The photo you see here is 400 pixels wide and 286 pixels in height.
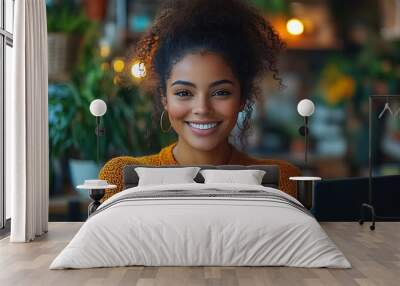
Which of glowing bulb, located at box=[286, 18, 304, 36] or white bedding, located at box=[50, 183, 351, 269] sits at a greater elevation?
glowing bulb, located at box=[286, 18, 304, 36]

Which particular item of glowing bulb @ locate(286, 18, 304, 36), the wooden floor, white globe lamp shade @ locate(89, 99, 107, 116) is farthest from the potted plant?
the wooden floor

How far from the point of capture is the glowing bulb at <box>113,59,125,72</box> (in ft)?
23.4

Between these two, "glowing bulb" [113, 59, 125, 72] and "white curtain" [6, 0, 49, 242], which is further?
"glowing bulb" [113, 59, 125, 72]

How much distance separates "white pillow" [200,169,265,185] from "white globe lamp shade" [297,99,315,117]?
85 centimetres

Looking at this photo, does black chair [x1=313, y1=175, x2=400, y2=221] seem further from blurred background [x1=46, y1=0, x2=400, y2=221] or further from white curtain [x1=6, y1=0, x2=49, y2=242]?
white curtain [x1=6, y1=0, x2=49, y2=242]

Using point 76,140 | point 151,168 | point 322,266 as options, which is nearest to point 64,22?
point 76,140

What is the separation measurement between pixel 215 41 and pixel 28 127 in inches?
89.0

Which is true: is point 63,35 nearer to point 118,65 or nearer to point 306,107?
point 118,65

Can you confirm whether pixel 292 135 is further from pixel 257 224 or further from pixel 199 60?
pixel 257 224

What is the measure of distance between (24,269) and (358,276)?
236cm

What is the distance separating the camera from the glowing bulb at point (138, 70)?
709 cm

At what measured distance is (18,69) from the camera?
5.79 m

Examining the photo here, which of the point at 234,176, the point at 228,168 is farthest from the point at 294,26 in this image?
the point at 234,176

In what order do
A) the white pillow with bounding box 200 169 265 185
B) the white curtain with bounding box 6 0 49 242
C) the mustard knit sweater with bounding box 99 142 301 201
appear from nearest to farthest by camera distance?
the white curtain with bounding box 6 0 49 242, the white pillow with bounding box 200 169 265 185, the mustard knit sweater with bounding box 99 142 301 201
